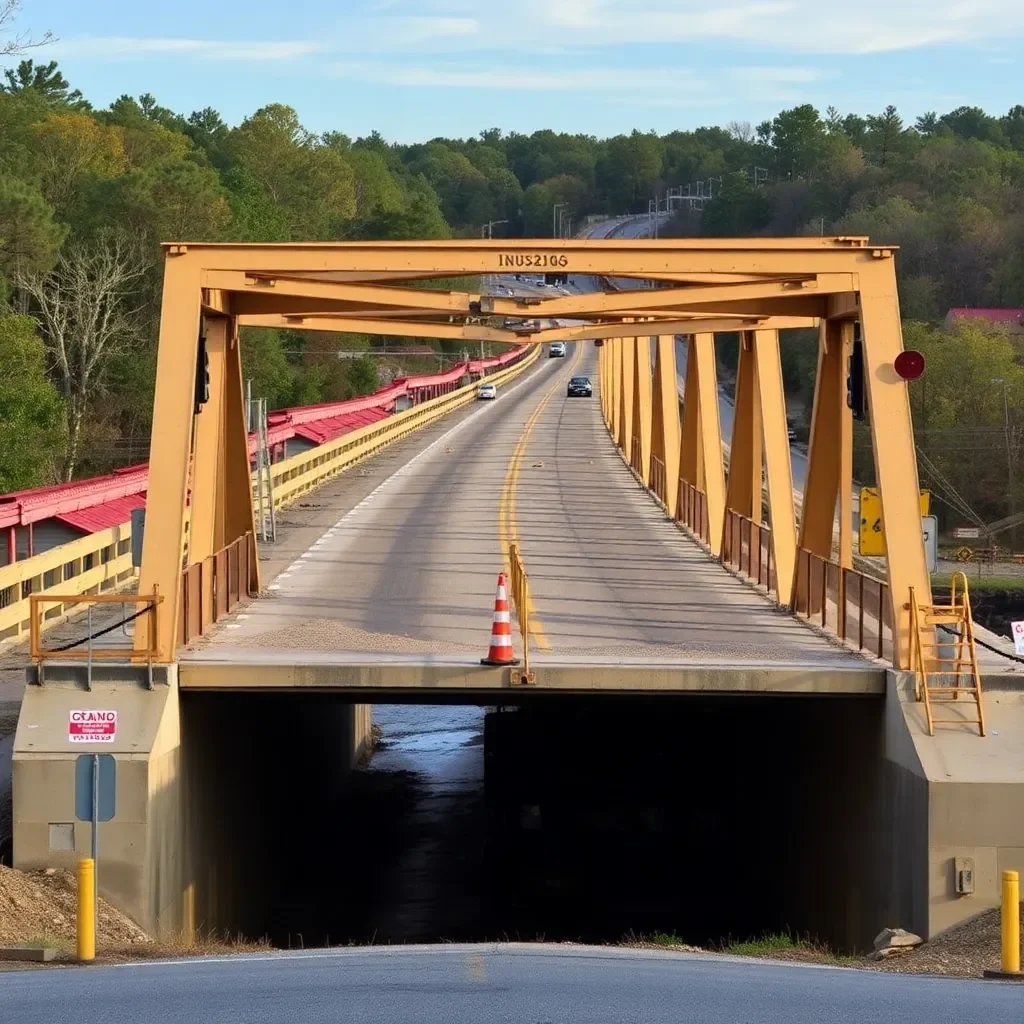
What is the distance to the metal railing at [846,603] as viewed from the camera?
18547 millimetres

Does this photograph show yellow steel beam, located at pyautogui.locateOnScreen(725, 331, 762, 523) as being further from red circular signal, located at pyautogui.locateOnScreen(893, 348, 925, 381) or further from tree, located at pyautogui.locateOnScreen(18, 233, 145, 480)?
tree, located at pyautogui.locateOnScreen(18, 233, 145, 480)

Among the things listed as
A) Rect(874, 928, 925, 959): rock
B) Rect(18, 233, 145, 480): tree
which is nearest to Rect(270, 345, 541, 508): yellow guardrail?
Rect(18, 233, 145, 480): tree

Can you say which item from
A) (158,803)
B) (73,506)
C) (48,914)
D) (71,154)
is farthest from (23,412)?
(71,154)

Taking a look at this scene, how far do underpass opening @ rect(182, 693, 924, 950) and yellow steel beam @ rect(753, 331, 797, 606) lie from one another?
2170 millimetres

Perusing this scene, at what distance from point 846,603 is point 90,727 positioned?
879 cm

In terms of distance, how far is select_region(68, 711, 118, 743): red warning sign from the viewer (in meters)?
16.0

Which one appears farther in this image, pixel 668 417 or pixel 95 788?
pixel 668 417

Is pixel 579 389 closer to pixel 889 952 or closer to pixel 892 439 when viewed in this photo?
pixel 892 439

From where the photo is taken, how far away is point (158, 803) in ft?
51.8

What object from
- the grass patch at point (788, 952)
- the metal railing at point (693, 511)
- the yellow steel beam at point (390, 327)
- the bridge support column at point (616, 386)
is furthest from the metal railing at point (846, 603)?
→ the bridge support column at point (616, 386)

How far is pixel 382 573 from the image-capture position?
28.3 m

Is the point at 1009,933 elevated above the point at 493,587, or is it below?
below

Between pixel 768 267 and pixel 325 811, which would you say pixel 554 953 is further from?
pixel 325 811

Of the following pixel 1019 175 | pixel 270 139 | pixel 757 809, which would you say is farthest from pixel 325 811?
pixel 1019 175
